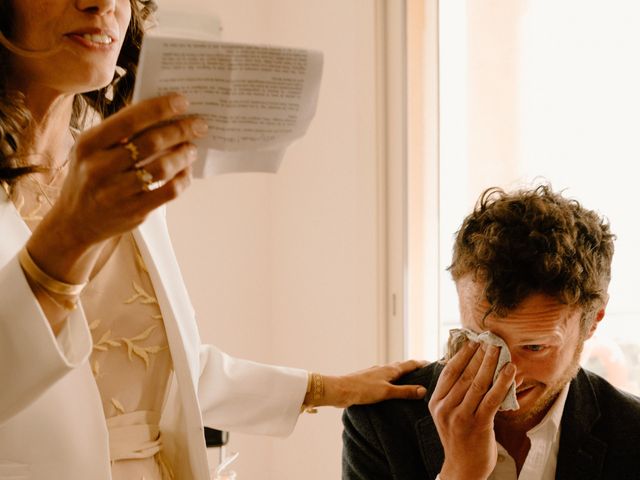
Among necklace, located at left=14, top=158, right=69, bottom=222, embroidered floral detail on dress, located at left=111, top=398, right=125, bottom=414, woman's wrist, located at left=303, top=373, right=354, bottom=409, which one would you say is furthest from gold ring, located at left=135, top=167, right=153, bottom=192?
woman's wrist, located at left=303, top=373, right=354, bottom=409

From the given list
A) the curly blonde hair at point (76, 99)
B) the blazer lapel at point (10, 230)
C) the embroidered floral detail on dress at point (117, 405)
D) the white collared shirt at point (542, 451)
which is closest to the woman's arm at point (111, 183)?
the blazer lapel at point (10, 230)

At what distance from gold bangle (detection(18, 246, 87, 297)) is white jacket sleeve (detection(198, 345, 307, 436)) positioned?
77cm

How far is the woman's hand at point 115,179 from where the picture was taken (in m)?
0.88

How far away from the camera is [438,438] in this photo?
1.71m

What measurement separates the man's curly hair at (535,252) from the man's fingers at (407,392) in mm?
249

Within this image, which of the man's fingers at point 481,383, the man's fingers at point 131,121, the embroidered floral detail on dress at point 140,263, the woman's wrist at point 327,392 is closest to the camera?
the man's fingers at point 131,121

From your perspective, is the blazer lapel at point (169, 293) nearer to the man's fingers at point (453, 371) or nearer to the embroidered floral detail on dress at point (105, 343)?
the embroidered floral detail on dress at point (105, 343)

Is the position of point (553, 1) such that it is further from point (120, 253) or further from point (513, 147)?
point (120, 253)

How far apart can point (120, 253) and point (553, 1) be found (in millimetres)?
1583

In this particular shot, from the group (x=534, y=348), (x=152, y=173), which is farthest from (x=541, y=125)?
(x=152, y=173)

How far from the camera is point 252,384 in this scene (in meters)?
1.74

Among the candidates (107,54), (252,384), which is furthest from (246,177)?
(107,54)

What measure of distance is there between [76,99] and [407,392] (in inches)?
35.3

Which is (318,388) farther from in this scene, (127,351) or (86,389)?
(86,389)
